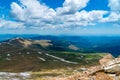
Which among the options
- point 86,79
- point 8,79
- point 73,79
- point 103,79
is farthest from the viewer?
point 8,79

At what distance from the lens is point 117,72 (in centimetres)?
3052

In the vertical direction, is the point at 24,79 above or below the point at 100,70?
below

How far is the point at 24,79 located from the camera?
7840 inches

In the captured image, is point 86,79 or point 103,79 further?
point 86,79

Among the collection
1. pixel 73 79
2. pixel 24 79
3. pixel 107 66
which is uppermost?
pixel 107 66

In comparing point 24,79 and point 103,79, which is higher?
point 103,79

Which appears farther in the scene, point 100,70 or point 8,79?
point 8,79

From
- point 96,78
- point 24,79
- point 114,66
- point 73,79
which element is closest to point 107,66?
point 114,66

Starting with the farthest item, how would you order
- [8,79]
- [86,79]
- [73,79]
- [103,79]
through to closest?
1. [8,79]
2. [73,79]
3. [86,79]
4. [103,79]

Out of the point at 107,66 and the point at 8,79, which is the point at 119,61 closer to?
the point at 107,66

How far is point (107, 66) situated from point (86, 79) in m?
3.71

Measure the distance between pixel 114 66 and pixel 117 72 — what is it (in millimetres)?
1268

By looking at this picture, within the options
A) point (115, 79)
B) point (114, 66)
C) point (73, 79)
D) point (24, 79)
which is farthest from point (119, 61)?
point (24, 79)

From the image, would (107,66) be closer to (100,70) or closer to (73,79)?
(100,70)
